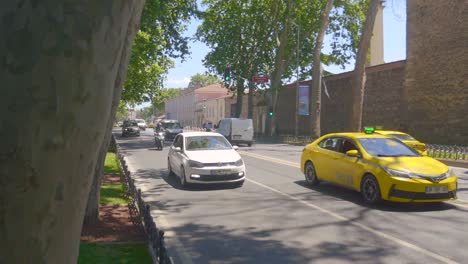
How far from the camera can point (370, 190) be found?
912 centimetres

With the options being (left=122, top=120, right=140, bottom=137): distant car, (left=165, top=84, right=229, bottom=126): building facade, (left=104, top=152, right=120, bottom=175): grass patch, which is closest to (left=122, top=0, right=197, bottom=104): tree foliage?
(left=104, top=152, right=120, bottom=175): grass patch

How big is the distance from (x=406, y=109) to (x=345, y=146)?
21571 mm

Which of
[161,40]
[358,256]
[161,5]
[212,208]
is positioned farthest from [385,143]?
[161,40]

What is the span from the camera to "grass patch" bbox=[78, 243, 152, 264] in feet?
17.6

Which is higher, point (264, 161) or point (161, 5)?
point (161, 5)

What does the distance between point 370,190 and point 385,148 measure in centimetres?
119

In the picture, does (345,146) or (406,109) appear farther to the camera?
(406,109)

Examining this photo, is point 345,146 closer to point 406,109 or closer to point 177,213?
point 177,213

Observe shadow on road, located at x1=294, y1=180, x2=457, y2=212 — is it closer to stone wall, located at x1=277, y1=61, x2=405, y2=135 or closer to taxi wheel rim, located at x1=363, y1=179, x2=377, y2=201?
taxi wheel rim, located at x1=363, y1=179, x2=377, y2=201

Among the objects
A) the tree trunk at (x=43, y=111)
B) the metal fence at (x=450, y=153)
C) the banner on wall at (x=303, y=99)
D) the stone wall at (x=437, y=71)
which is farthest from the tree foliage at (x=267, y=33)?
the tree trunk at (x=43, y=111)

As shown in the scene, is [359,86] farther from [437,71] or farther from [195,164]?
[195,164]

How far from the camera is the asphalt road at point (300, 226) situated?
5.83 metres

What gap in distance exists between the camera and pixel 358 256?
5.73 m

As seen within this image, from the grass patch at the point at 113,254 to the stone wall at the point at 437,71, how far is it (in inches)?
944
